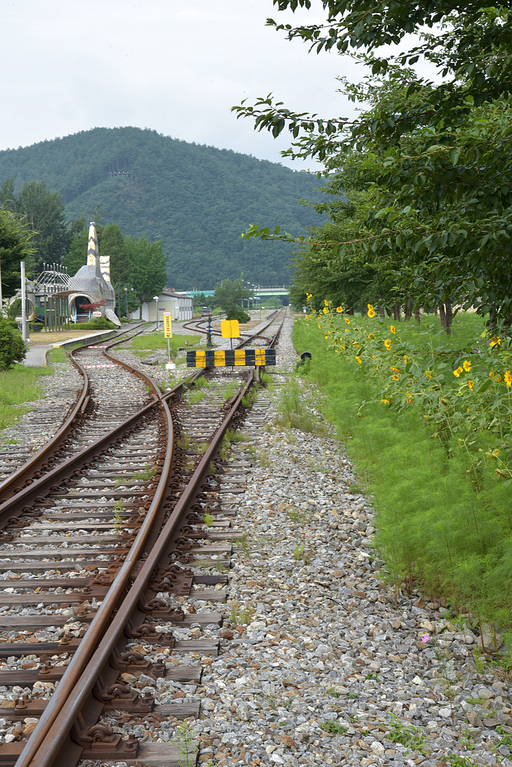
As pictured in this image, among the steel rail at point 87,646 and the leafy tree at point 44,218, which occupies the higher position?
the leafy tree at point 44,218

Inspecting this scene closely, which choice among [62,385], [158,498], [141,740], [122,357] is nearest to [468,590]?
[141,740]

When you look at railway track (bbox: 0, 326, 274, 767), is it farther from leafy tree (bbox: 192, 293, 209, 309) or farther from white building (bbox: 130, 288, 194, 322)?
leafy tree (bbox: 192, 293, 209, 309)

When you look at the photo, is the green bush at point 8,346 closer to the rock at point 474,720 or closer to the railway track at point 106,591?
the railway track at point 106,591

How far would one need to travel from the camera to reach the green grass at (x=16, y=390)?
14.0 meters

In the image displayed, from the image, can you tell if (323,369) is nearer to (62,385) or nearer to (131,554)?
(62,385)

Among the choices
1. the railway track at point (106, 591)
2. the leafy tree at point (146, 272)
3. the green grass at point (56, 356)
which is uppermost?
the leafy tree at point (146, 272)

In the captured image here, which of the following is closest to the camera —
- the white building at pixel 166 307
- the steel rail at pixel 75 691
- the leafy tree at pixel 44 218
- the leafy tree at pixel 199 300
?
the steel rail at pixel 75 691

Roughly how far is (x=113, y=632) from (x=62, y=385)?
1614 centimetres

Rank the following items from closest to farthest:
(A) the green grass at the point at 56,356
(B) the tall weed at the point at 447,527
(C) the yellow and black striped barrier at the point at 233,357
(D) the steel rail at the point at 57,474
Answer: (B) the tall weed at the point at 447,527 < (D) the steel rail at the point at 57,474 < (C) the yellow and black striped barrier at the point at 233,357 < (A) the green grass at the point at 56,356

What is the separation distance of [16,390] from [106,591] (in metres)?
13.5

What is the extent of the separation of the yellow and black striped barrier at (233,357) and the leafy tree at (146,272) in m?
94.8

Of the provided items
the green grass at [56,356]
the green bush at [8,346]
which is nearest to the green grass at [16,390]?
the green bush at [8,346]

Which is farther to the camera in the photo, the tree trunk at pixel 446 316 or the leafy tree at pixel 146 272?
the leafy tree at pixel 146 272

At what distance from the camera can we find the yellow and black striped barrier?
1809 cm
